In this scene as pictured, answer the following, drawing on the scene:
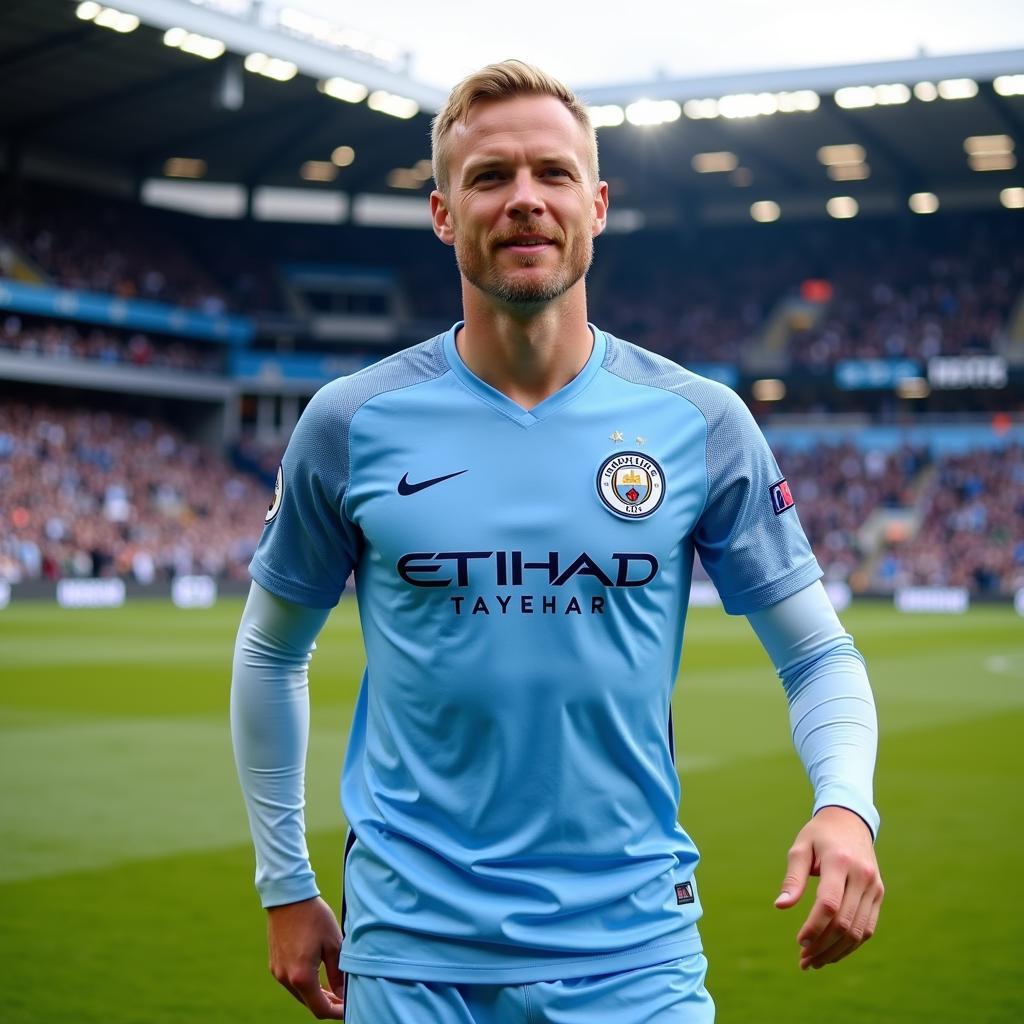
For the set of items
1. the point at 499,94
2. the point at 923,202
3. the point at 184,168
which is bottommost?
the point at 499,94

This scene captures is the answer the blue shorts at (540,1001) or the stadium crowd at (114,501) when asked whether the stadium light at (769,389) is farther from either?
the blue shorts at (540,1001)

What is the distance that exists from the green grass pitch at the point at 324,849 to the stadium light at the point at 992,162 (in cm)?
3542

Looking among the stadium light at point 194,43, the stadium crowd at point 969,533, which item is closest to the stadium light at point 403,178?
the stadium light at point 194,43

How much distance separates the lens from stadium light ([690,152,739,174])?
5184cm

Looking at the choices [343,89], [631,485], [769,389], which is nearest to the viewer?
[631,485]

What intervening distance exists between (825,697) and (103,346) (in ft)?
166

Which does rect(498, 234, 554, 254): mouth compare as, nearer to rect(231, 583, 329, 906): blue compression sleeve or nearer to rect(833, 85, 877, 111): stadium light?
rect(231, 583, 329, 906): blue compression sleeve

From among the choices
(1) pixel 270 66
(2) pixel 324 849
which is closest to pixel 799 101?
(1) pixel 270 66

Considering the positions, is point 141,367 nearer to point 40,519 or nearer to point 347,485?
point 40,519

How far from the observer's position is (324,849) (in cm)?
923

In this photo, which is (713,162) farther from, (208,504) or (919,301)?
(208,504)

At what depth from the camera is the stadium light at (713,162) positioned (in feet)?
170

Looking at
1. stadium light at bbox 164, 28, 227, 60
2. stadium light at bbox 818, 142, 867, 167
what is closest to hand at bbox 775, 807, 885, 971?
stadium light at bbox 164, 28, 227, 60

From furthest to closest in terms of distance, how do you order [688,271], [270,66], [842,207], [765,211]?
1. [688,271]
2. [765,211]
3. [842,207]
4. [270,66]
